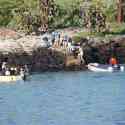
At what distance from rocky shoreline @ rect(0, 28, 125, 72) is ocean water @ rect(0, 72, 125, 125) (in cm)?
378

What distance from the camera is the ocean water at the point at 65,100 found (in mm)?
52719

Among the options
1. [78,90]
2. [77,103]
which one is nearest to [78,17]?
[78,90]

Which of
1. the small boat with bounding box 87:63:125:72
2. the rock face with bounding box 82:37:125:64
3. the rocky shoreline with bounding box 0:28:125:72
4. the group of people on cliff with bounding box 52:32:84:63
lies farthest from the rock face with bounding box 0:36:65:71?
the rock face with bounding box 82:37:125:64

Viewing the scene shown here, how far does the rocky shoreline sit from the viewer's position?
86812 millimetres

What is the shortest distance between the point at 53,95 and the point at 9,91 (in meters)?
4.42

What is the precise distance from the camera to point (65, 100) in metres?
62.3

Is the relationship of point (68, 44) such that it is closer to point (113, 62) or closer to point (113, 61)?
point (113, 61)

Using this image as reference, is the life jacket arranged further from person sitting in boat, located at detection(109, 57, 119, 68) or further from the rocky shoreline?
the rocky shoreline

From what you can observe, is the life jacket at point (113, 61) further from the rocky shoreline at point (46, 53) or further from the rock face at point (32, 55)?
the rock face at point (32, 55)

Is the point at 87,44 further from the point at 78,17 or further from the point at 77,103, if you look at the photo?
the point at 77,103

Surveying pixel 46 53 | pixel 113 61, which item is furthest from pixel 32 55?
pixel 113 61

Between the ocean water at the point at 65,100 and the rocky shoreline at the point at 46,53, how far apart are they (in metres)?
3.78

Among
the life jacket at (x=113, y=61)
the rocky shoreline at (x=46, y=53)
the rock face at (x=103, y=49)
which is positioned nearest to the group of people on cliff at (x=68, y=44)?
the rocky shoreline at (x=46, y=53)

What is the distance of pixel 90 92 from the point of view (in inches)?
2643
